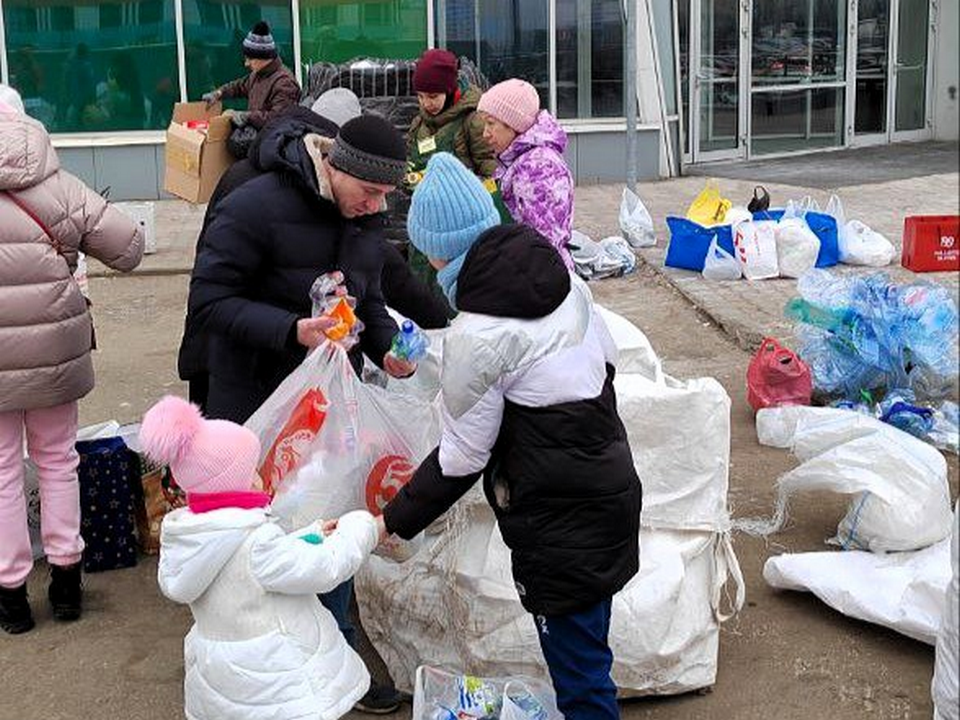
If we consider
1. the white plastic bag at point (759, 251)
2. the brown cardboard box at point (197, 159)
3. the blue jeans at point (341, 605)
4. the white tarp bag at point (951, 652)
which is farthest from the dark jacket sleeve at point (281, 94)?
the white tarp bag at point (951, 652)

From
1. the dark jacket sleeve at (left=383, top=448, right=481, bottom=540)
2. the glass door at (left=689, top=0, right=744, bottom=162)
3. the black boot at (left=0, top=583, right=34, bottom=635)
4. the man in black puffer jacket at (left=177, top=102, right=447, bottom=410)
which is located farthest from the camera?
the glass door at (left=689, top=0, right=744, bottom=162)

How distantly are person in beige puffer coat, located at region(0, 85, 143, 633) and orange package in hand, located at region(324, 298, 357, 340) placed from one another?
3.06ft

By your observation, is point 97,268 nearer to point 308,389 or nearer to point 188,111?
point 188,111

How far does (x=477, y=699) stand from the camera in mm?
3057

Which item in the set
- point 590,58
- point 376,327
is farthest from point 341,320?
point 590,58

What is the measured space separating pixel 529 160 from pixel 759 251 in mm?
3816

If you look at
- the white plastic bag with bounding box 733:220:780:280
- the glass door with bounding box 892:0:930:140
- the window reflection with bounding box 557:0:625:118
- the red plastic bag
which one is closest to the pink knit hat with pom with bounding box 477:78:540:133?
the red plastic bag

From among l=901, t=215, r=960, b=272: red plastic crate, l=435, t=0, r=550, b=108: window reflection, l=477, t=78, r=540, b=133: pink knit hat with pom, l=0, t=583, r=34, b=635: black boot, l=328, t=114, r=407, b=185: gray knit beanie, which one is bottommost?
l=0, t=583, r=34, b=635: black boot

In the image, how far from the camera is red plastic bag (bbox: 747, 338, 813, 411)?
5.66 m

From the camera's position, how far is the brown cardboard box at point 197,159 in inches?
207

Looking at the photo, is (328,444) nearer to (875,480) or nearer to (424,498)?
(424,498)

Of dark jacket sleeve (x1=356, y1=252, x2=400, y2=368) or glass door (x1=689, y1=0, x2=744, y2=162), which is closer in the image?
dark jacket sleeve (x1=356, y1=252, x2=400, y2=368)

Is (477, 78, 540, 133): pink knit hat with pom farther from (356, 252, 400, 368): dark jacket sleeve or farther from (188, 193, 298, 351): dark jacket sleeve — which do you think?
(188, 193, 298, 351): dark jacket sleeve

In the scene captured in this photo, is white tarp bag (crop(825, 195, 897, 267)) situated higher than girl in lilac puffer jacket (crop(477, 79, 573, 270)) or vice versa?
girl in lilac puffer jacket (crop(477, 79, 573, 270))
